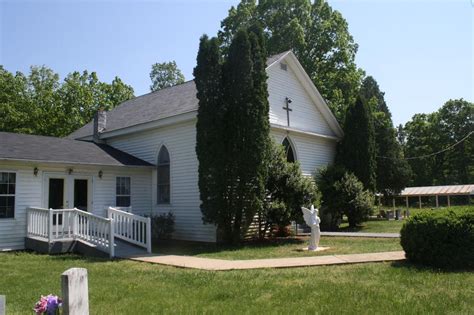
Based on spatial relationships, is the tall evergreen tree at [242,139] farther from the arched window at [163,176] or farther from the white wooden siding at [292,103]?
the arched window at [163,176]

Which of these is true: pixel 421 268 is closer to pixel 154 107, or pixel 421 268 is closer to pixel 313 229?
pixel 313 229

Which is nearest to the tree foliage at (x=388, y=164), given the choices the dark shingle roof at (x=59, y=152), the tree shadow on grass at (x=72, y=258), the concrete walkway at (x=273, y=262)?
A: the dark shingle roof at (x=59, y=152)

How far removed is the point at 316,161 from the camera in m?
22.0

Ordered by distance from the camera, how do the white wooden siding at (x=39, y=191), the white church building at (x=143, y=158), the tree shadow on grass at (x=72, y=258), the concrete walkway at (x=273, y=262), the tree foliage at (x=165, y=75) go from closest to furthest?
the concrete walkway at (x=273, y=262), the tree shadow on grass at (x=72, y=258), the white wooden siding at (x=39, y=191), the white church building at (x=143, y=158), the tree foliage at (x=165, y=75)

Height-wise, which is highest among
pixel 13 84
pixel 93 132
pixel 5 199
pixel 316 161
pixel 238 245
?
pixel 13 84

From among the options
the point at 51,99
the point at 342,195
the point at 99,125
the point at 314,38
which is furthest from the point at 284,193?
the point at 51,99

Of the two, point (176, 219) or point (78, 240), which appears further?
point (176, 219)

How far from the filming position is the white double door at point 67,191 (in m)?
16.1

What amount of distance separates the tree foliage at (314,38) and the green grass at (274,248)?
20.6 m

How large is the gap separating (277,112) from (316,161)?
3.97m

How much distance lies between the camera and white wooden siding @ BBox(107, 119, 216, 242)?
55.7 feet

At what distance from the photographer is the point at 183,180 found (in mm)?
17547

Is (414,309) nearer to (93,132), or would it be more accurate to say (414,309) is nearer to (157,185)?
(157,185)

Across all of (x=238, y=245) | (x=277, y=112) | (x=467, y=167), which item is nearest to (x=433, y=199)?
(x=467, y=167)
